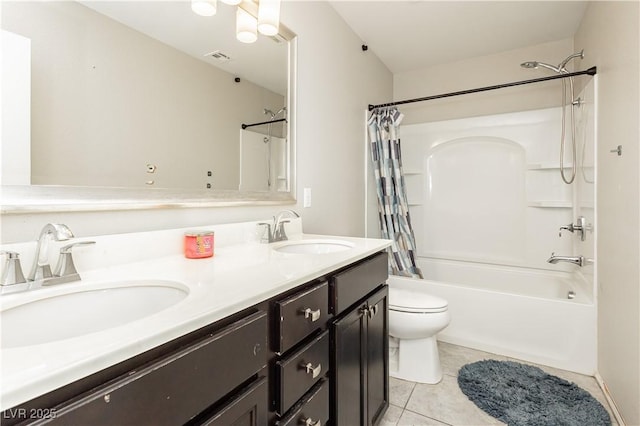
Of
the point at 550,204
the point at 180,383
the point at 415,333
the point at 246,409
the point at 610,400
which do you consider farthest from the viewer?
the point at 550,204

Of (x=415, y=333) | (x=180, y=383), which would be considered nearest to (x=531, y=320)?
(x=415, y=333)

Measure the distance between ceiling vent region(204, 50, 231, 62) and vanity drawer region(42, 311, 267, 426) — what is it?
44.3 inches

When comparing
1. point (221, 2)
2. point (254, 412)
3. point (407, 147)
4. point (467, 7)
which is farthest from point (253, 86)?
point (407, 147)

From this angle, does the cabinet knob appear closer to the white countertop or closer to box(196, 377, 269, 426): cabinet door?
the white countertop

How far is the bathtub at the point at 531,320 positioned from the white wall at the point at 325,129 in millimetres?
807

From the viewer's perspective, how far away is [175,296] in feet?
2.51

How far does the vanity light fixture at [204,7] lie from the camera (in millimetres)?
1188

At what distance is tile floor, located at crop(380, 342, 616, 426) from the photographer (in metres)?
1.49

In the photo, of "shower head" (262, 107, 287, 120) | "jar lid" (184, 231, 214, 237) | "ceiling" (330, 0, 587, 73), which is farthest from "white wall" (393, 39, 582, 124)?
"jar lid" (184, 231, 214, 237)

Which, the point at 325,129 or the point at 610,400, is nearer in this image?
the point at 610,400

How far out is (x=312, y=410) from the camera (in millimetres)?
878

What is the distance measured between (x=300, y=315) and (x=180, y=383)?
1.17ft

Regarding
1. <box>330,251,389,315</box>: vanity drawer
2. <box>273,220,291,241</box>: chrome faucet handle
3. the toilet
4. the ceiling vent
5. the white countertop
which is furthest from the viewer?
the toilet

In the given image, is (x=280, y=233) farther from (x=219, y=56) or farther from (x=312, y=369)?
(x=219, y=56)
